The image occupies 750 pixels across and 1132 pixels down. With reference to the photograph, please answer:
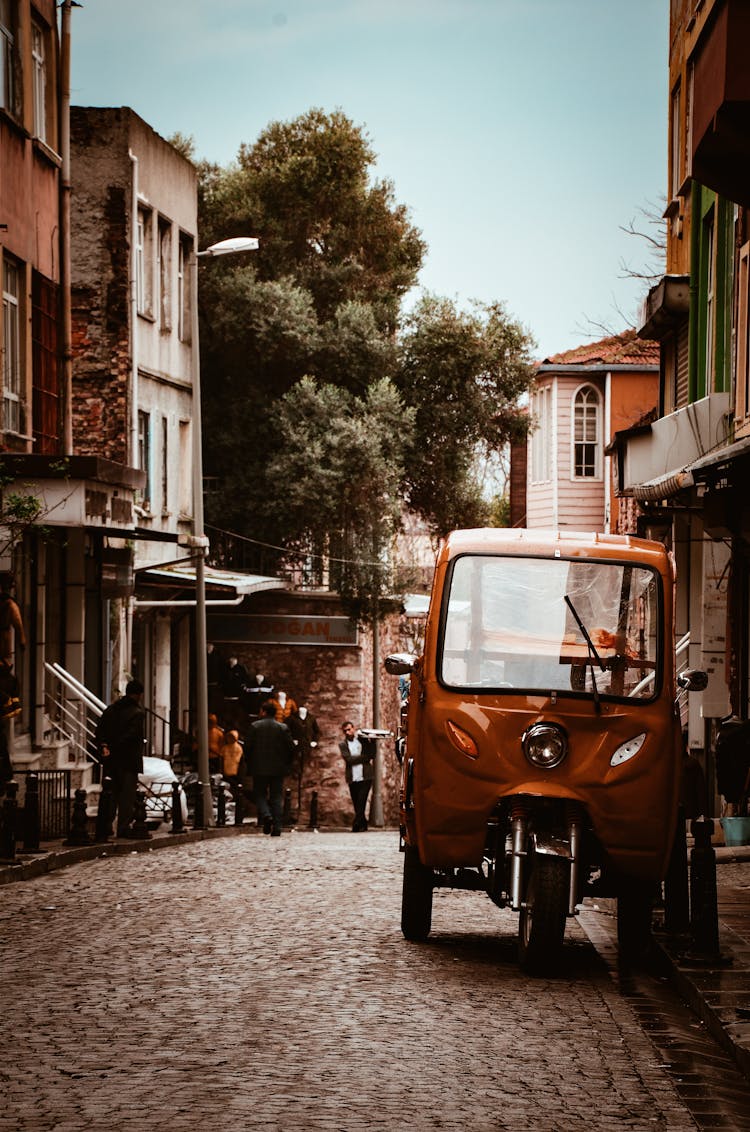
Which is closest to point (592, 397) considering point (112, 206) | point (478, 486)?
point (478, 486)

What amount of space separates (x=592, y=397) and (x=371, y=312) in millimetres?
6059

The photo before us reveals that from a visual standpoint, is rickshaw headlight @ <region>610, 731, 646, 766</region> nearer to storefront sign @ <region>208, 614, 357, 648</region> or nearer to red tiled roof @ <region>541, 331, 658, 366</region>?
storefront sign @ <region>208, 614, 357, 648</region>

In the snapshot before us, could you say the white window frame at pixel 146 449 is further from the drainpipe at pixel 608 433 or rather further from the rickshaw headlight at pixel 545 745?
the rickshaw headlight at pixel 545 745

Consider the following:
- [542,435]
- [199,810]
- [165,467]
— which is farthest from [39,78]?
[542,435]

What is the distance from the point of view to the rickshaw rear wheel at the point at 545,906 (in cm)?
1023

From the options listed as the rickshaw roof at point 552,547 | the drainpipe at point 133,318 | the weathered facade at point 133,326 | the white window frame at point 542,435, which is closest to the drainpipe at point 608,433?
the white window frame at point 542,435

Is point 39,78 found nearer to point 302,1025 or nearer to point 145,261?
point 145,261

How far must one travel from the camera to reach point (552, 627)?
11164mm

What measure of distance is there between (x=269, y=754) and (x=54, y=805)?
6325 mm

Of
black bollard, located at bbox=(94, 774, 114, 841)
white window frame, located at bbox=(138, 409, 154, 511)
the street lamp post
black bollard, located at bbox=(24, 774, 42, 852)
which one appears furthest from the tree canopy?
black bollard, located at bbox=(24, 774, 42, 852)

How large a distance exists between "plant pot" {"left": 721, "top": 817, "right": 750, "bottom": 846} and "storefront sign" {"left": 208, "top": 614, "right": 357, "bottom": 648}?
22.2m

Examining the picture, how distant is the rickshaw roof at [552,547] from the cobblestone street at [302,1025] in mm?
2471

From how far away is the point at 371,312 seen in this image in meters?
41.2

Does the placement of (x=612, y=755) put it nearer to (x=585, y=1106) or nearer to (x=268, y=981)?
(x=268, y=981)
